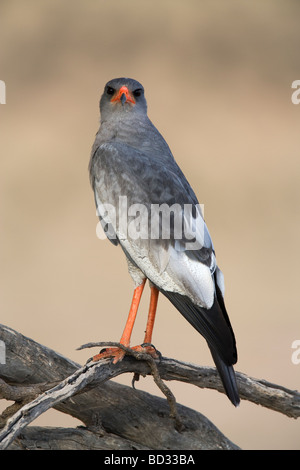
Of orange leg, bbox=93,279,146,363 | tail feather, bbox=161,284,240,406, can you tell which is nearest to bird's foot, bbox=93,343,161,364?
orange leg, bbox=93,279,146,363

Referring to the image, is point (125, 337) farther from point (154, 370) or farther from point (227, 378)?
point (227, 378)

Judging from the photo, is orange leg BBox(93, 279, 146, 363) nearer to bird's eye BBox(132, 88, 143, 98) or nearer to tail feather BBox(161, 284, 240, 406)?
tail feather BBox(161, 284, 240, 406)

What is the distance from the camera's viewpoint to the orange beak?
191 centimetres

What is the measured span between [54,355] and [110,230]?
38cm

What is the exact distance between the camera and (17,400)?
1.69 meters

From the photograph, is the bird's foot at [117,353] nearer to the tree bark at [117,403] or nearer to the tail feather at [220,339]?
the tree bark at [117,403]

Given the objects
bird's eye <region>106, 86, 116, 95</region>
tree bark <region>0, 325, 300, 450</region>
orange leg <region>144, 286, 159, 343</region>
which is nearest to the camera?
tree bark <region>0, 325, 300, 450</region>

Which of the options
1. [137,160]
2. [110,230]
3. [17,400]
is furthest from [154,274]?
[17,400]

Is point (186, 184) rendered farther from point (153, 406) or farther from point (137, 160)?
point (153, 406)

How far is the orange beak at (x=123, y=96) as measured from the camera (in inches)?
75.2

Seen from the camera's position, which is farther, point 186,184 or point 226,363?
point 186,184

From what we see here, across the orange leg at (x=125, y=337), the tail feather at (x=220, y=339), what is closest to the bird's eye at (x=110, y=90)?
the orange leg at (x=125, y=337)

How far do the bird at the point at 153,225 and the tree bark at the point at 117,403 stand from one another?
12 cm
